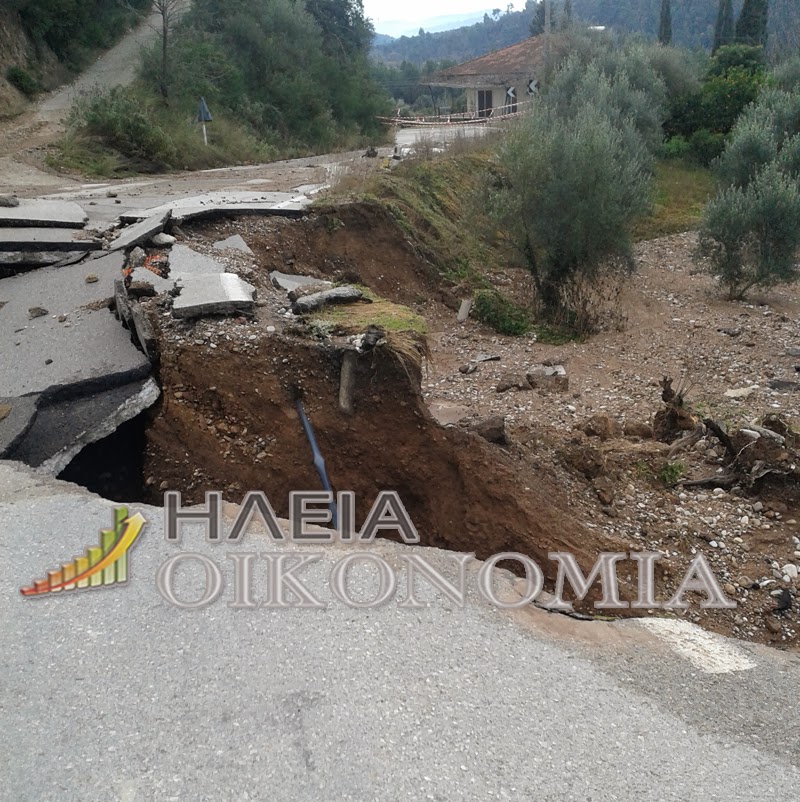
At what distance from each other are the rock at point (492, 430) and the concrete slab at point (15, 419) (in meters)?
3.31

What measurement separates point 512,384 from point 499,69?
34383mm

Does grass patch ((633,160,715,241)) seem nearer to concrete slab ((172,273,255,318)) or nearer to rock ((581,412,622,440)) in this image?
rock ((581,412,622,440))

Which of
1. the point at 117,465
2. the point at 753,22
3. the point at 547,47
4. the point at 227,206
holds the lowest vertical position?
the point at 117,465

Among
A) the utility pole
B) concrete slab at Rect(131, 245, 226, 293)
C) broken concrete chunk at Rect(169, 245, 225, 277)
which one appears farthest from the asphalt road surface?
the utility pole

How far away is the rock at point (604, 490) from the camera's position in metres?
5.98

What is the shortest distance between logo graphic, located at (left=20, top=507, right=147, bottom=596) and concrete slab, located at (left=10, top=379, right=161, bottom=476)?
1.03 metres

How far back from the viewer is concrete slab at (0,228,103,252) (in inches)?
299

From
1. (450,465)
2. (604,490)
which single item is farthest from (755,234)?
(450,465)

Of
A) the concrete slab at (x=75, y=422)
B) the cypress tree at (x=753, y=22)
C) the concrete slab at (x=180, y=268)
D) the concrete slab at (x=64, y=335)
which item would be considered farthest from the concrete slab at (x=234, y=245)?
the cypress tree at (x=753, y=22)

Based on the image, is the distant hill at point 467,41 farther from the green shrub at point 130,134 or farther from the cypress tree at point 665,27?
the green shrub at point 130,134

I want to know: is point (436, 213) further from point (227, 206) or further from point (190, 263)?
point (190, 263)

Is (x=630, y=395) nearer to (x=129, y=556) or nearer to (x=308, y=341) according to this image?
(x=308, y=341)

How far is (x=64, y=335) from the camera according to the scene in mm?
5820

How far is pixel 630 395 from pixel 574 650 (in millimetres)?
6382
